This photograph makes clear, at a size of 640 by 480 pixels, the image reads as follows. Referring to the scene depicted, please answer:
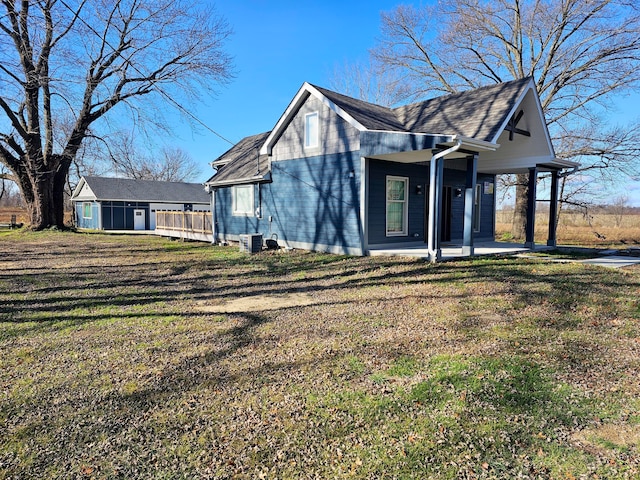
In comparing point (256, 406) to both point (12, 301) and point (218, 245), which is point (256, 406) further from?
point (218, 245)

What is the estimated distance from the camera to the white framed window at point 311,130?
481 inches

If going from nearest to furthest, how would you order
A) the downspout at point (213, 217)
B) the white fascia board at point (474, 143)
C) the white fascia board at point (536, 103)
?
the white fascia board at point (474, 143) < the white fascia board at point (536, 103) < the downspout at point (213, 217)

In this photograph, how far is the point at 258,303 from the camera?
6.56m

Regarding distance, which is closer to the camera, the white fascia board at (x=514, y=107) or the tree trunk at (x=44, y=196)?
the white fascia board at (x=514, y=107)

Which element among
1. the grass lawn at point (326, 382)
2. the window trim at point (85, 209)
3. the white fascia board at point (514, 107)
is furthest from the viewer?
the window trim at point (85, 209)

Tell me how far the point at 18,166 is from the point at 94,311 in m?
20.3

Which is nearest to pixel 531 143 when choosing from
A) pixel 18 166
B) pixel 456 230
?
pixel 456 230

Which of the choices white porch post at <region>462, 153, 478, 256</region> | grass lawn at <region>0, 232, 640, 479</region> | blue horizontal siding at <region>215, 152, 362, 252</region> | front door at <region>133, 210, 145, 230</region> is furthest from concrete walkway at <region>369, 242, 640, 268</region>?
front door at <region>133, 210, 145, 230</region>

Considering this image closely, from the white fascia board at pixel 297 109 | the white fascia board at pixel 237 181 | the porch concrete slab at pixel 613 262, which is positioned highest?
the white fascia board at pixel 297 109

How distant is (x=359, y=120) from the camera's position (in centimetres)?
1091

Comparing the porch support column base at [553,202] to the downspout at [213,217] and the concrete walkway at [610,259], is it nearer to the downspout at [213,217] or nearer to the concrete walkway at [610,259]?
the concrete walkway at [610,259]

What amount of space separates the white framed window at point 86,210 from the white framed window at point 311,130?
2621 cm

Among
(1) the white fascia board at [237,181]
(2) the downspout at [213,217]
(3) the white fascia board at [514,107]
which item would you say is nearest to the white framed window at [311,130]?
(1) the white fascia board at [237,181]

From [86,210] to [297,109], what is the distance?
2733cm
